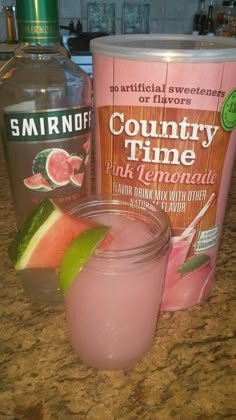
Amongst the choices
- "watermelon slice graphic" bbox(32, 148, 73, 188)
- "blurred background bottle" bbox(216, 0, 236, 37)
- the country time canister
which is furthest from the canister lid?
"blurred background bottle" bbox(216, 0, 236, 37)

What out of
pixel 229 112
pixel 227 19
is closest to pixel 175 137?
pixel 229 112

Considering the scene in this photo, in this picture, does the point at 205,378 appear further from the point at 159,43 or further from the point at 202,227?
the point at 159,43

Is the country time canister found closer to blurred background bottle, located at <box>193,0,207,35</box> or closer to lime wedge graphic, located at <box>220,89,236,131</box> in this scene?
lime wedge graphic, located at <box>220,89,236,131</box>

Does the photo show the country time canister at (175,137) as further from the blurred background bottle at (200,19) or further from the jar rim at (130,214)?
the blurred background bottle at (200,19)

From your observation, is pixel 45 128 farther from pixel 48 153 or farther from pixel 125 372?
pixel 125 372

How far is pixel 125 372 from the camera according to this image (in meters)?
0.40

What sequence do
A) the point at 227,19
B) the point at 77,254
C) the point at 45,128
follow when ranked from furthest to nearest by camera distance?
the point at 227,19
the point at 45,128
the point at 77,254

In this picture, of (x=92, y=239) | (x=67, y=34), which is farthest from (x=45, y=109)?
(x=67, y=34)

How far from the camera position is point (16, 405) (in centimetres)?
36

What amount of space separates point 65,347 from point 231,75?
0.31m

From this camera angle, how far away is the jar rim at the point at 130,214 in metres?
0.36

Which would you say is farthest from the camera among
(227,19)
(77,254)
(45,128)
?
(227,19)

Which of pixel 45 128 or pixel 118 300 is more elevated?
pixel 45 128

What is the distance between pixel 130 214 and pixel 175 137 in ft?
0.32
